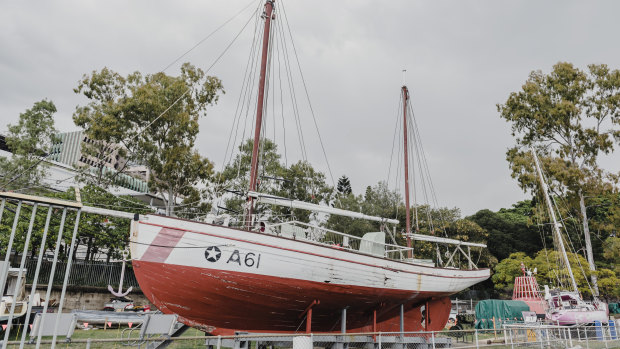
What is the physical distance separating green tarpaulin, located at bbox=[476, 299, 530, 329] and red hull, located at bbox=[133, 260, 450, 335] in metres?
8.91

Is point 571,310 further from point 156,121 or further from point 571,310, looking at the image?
point 156,121

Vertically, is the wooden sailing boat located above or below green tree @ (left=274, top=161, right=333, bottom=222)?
below

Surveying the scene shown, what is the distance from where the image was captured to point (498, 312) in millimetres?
19422

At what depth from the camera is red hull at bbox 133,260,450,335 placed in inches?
380

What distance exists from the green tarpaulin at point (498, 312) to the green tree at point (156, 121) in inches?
693

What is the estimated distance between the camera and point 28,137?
2505 centimetres

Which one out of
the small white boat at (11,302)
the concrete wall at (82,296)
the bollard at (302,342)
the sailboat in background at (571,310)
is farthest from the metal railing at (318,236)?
the concrete wall at (82,296)

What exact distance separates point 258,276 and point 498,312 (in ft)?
48.8

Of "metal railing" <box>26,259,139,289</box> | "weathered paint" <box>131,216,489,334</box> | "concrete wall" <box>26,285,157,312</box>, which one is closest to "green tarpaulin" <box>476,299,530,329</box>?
"weathered paint" <box>131,216,489,334</box>

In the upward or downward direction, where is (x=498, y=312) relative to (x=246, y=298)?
downward

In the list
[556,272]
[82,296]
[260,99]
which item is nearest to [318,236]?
[260,99]

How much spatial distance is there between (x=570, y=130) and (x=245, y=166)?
82.4 ft

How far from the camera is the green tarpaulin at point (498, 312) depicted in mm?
19297

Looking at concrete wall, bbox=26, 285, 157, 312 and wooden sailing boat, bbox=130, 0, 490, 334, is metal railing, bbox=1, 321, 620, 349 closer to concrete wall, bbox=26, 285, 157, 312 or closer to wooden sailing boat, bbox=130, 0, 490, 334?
wooden sailing boat, bbox=130, 0, 490, 334
